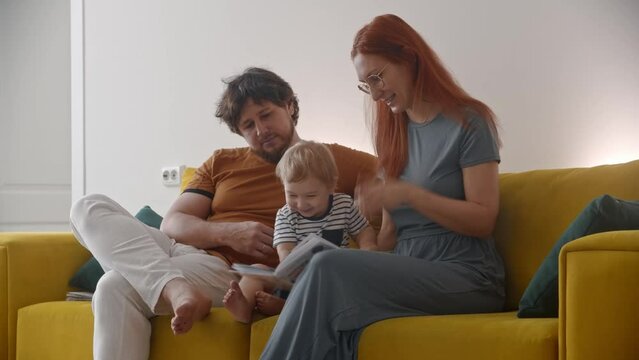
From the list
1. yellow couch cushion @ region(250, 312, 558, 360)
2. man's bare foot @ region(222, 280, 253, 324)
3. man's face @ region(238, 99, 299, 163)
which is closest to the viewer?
yellow couch cushion @ region(250, 312, 558, 360)

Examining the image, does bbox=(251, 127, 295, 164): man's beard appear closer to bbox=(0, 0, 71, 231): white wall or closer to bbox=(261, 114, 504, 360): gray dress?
bbox=(261, 114, 504, 360): gray dress

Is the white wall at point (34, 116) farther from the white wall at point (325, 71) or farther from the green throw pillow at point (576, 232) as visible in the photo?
the green throw pillow at point (576, 232)

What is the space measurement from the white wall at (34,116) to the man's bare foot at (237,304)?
3149 millimetres

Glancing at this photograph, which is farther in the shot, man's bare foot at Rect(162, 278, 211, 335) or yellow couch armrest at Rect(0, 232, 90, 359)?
yellow couch armrest at Rect(0, 232, 90, 359)

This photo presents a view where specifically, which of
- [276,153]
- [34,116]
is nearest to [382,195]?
[276,153]

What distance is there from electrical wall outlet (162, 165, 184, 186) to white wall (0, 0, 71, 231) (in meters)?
1.26

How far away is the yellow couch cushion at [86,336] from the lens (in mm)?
2500

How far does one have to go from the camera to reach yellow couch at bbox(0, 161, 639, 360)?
71.1 inches

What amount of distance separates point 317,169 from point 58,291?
117 centimetres

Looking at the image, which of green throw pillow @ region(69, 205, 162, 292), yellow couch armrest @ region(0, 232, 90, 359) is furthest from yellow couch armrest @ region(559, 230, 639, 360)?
yellow couch armrest @ region(0, 232, 90, 359)

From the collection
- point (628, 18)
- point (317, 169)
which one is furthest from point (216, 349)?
point (628, 18)

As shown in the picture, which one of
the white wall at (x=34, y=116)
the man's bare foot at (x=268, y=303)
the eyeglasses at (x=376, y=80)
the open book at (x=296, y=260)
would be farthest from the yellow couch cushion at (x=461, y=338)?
the white wall at (x=34, y=116)

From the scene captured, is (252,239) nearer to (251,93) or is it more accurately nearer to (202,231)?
(202,231)

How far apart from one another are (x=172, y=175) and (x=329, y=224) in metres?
1.86
